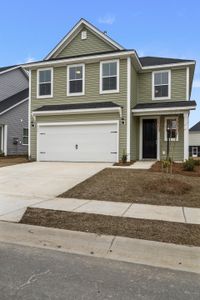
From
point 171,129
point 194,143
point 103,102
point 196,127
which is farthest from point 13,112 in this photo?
point 196,127

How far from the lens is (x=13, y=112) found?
2570 cm

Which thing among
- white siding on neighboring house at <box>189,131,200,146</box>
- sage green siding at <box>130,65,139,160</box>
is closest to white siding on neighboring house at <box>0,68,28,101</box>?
sage green siding at <box>130,65,139,160</box>

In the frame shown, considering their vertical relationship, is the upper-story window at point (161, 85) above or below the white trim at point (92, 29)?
below

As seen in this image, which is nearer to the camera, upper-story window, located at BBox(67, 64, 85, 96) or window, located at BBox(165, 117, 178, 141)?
window, located at BBox(165, 117, 178, 141)

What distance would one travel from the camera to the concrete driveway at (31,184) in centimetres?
846

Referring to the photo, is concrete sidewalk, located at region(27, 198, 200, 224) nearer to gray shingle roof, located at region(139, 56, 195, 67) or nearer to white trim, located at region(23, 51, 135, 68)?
white trim, located at region(23, 51, 135, 68)

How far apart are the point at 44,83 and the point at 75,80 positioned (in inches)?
81.0

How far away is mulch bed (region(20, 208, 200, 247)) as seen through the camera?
6.02 meters

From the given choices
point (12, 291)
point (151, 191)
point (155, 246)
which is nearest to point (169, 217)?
point (155, 246)

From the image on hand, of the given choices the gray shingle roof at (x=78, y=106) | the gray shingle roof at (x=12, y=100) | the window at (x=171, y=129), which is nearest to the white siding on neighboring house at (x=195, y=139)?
the gray shingle roof at (x=12, y=100)

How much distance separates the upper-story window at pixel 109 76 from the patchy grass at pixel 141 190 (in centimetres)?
715

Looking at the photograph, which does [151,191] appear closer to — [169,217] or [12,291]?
[169,217]

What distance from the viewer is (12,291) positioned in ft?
12.5

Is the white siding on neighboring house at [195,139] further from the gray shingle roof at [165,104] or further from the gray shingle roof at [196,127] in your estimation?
the gray shingle roof at [165,104]
